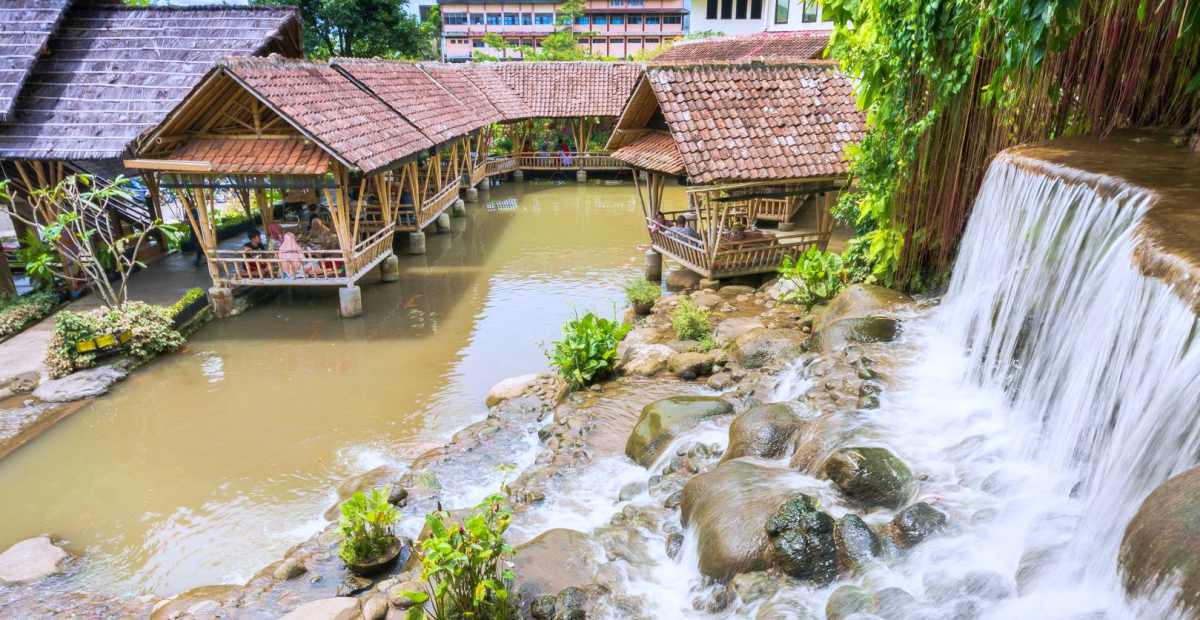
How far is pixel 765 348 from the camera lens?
30.6 ft

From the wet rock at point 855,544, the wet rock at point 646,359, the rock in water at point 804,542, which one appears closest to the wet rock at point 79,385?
Answer: the wet rock at point 646,359

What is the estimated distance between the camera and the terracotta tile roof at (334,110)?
488 inches

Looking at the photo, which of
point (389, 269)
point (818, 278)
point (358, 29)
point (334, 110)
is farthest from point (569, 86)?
point (818, 278)

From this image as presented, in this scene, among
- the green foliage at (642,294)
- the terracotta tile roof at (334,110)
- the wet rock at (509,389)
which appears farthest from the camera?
the green foliage at (642,294)

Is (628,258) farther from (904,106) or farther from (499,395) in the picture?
(904,106)

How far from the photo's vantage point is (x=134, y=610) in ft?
21.5

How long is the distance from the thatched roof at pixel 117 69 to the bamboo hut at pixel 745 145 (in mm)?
9862

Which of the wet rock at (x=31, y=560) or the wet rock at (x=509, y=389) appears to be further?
the wet rock at (x=509, y=389)

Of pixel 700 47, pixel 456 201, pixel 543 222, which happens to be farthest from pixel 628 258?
pixel 700 47

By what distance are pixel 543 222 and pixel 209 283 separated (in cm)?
989

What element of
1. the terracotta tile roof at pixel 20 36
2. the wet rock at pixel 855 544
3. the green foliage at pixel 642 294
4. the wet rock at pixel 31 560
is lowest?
the wet rock at pixel 31 560

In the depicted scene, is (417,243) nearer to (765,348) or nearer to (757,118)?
(757,118)

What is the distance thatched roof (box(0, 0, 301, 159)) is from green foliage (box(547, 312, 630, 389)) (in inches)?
406

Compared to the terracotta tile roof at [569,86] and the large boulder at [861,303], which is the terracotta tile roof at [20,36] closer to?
the terracotta tile roof at [569,86]
